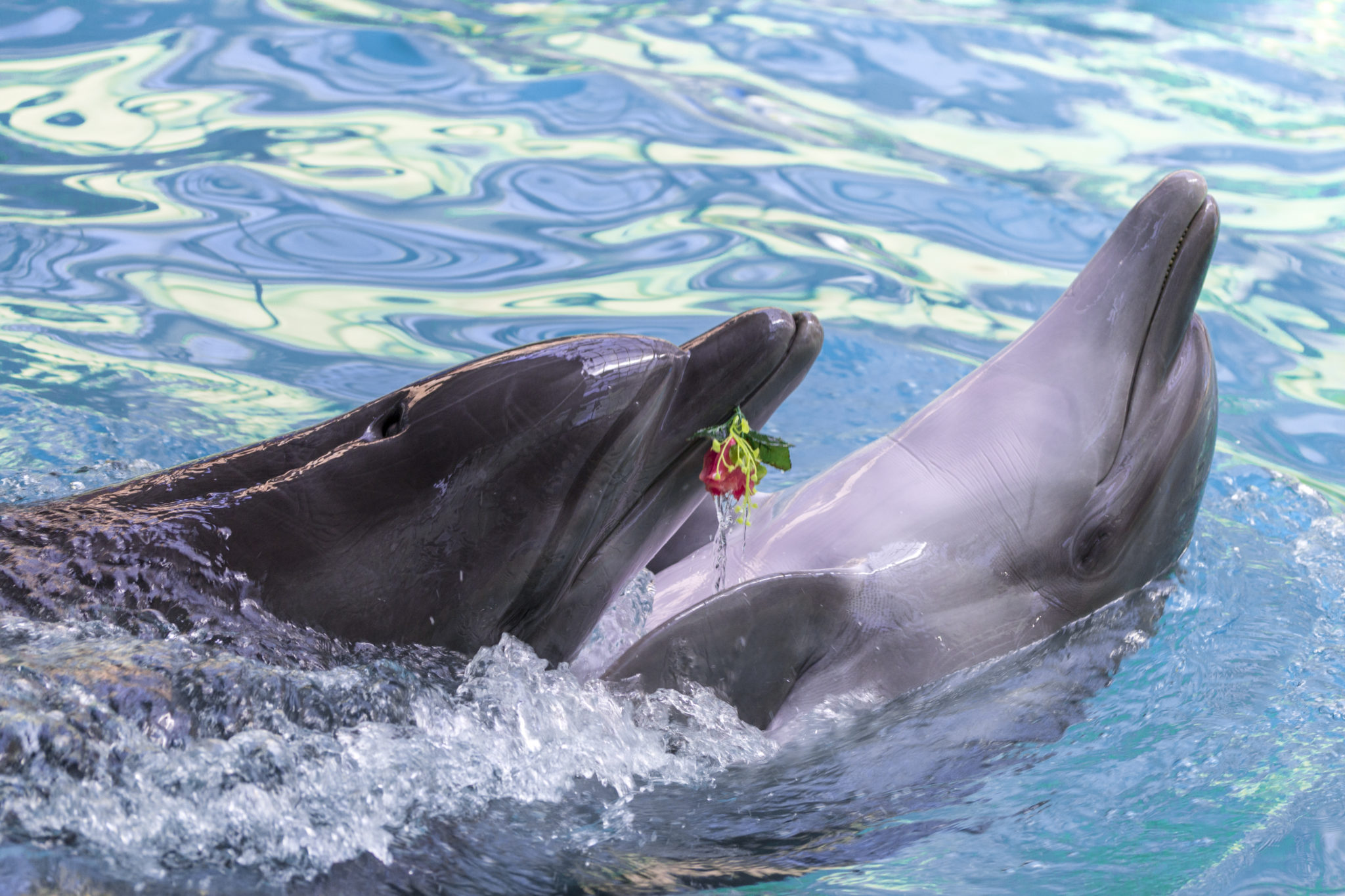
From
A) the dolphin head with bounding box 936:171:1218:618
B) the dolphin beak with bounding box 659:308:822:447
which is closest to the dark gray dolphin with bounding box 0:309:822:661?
the dolphin beak with bounding box 659:308:822:447

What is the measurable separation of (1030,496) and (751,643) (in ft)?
3.47

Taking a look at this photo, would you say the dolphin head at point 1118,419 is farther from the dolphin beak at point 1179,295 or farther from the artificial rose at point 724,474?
the artificial rose at point 724,474

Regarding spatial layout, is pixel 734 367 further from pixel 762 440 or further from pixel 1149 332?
pixel 1149 332

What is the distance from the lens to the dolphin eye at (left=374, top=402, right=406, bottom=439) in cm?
312

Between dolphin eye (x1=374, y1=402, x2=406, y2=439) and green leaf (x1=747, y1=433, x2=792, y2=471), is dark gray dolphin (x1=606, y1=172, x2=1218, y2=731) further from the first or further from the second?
dolphin eye (x1=374, y1=402, x2=406, y2=439)

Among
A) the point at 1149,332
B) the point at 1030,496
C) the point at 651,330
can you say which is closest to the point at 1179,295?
the point at 1149,332

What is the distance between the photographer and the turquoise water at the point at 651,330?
294cm

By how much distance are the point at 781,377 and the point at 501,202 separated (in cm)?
587

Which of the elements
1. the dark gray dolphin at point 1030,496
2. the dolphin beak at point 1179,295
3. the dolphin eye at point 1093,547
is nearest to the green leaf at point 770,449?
the dark gray dolphin at point 1030,496

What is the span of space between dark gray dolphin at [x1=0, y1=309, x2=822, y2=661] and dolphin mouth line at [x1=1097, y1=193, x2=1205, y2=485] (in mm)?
1373

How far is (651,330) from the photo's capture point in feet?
24.0

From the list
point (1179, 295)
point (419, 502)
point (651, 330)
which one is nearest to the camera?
point (419, 502)

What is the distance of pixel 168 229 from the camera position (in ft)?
25.4

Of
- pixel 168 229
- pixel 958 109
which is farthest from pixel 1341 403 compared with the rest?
pixel 168 229
